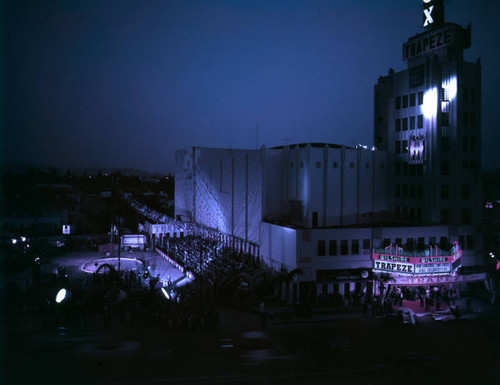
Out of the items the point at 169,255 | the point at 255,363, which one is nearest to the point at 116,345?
the point at 255,363

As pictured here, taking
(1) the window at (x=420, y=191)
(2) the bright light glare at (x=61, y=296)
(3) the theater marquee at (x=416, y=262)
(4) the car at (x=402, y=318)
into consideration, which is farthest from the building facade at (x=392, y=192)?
(2) the bright light glare at (x=61, y=296)

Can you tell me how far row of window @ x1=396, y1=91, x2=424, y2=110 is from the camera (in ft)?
136

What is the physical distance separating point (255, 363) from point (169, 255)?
1204 inches

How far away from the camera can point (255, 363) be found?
775 inches

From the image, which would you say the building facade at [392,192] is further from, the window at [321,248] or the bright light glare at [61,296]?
the bright light glare at [61,296]

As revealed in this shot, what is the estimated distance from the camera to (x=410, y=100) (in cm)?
4266

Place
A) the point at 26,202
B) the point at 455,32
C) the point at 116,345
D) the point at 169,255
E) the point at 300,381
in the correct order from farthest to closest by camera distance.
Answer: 1. the point at 26,202
2. the point at 169,255
3. the point at 455,32
4. the point at 116,345
5. the point at 300,381

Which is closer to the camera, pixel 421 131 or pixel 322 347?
pixel 322 347

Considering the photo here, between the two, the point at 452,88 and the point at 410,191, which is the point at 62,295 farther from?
the point at 452,88

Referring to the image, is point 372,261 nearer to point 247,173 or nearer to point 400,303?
point 400,303

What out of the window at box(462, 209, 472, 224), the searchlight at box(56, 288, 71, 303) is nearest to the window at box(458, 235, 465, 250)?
the window at box(462, 209, 472, 224)

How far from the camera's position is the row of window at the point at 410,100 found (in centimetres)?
4144

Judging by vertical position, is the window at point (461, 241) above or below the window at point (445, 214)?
below

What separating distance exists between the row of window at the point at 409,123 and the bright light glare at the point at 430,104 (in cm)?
85
